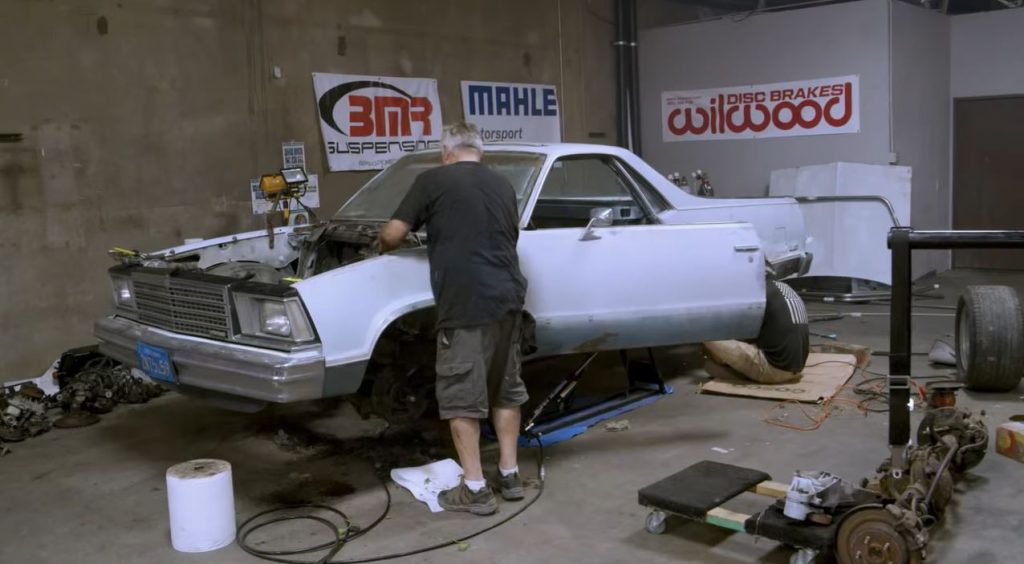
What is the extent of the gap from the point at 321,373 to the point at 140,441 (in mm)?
1965

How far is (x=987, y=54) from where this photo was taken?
1047 cm

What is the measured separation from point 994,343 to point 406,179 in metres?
3.55

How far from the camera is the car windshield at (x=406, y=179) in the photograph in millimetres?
5090

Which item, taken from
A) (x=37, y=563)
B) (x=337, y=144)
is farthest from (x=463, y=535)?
(x=337, y=144)

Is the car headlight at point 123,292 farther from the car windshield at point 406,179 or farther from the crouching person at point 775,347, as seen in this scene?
the crouching person at point 775,347

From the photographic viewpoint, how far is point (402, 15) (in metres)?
8.57

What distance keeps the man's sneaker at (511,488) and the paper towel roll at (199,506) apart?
118 cm

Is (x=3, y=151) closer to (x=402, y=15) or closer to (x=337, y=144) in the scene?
(x=337, y=144)

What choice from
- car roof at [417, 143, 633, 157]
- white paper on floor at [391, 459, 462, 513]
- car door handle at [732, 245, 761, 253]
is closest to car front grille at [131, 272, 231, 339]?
white paper on floor at [391, 459, 462, 513]

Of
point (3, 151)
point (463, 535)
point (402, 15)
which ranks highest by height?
point (402, 15)

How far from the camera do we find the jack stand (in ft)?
16.8

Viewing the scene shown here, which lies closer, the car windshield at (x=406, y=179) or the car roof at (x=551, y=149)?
the car windshield at (x=406, y=179)

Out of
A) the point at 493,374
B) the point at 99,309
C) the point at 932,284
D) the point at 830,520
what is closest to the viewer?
the point at 830,520

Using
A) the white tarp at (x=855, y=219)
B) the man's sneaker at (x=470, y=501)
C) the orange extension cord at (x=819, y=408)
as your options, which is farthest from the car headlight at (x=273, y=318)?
the white tarp at (x=855, y=219)
